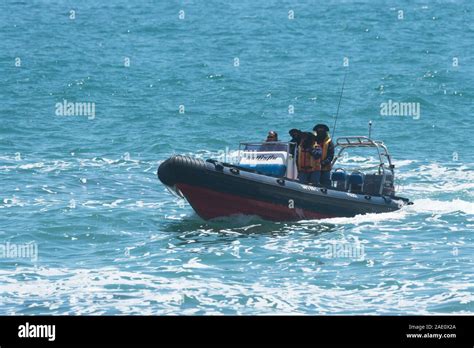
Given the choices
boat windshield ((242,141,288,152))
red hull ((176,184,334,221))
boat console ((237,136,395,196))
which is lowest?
red hull ((176,184,334,221))

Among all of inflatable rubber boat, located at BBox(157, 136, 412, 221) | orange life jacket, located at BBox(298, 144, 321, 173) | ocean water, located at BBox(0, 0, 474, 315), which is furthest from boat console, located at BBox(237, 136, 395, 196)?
ocean water, located at BBox(0, 0, 474, 315)

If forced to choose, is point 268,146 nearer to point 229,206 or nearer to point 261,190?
point 261,190

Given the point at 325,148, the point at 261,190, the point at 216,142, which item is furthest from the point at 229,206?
the point at 216,142

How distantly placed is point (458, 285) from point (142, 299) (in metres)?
4.29

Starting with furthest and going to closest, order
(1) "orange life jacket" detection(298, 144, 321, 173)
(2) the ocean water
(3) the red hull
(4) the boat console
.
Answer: (1) "orange life jacket" detection(298, 144, 321, 173), (4) the boat console, (3) the red hull, (2) the ocean water

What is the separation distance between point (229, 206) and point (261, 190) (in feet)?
2.17

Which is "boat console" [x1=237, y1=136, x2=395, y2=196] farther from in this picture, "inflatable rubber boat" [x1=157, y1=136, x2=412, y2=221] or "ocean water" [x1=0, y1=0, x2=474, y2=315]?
"ocean water" [x1=0, y1=0, x2=474, y2=315]

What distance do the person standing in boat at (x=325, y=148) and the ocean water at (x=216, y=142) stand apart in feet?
3.51

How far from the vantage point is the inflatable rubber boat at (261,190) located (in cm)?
1909

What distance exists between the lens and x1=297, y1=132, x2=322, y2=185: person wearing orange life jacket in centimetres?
1989

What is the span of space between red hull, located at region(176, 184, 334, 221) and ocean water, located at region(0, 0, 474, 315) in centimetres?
18

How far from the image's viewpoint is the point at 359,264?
16.2 metres
